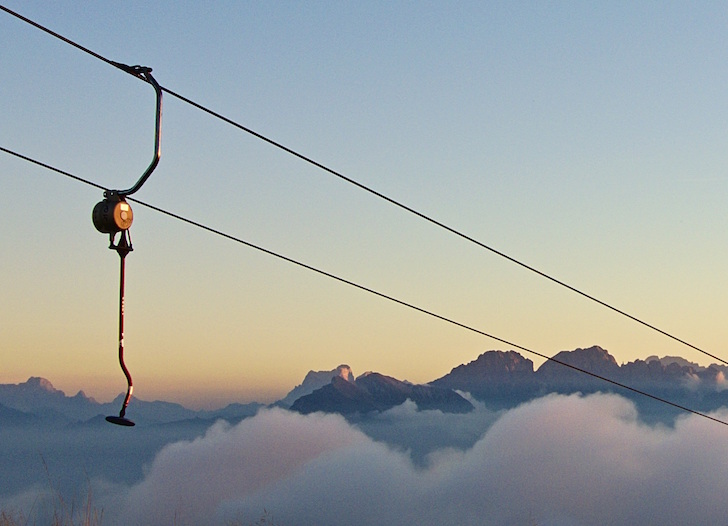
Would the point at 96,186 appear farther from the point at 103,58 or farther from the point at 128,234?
the point at 103,58

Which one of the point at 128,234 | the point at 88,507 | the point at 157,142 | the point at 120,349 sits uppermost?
the point at 157,142

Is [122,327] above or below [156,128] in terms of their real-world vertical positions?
below

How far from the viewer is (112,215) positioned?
414 inches

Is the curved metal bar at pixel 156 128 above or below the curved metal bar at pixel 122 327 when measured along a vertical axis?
above

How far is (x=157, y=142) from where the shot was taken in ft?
35.1

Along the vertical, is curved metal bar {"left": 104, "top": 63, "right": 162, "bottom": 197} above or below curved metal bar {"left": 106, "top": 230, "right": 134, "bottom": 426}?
above

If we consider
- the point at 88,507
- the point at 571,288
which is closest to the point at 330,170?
the point at 571,288

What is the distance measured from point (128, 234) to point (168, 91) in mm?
1464

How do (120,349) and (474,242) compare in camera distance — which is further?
(474,242)

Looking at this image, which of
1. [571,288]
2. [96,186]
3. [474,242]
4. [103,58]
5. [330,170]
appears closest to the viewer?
[103,58]

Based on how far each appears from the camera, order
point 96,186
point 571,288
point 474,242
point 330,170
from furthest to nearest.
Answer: point 571,288 < point 474,242 < point 330,170 < point 96,186

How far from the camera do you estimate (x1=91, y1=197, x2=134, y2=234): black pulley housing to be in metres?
10.5

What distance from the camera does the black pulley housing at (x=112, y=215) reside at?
1054 centimetres

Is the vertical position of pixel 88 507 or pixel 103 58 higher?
pixel 103 58
